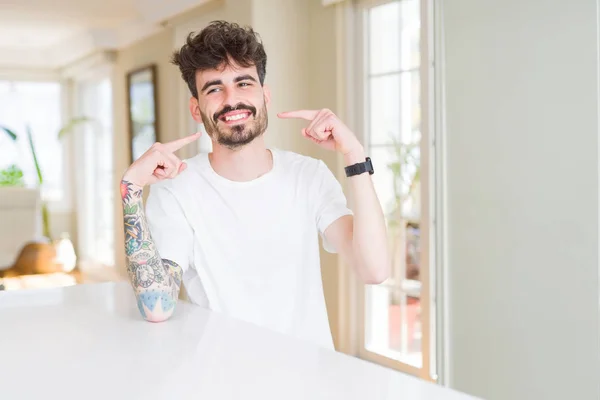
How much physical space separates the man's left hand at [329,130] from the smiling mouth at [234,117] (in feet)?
0.37

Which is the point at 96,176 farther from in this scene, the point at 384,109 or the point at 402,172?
the point at 402,172

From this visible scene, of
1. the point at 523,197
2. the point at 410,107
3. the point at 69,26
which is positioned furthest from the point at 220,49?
the point at 69,26

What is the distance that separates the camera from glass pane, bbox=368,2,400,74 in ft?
12.8

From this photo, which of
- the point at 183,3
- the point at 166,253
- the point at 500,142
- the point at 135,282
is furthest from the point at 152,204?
the point at 183,3

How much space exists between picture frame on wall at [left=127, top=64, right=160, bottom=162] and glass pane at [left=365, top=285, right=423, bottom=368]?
9.74 ft

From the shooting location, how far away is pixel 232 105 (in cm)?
185

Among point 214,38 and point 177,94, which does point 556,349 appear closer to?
point 214,38

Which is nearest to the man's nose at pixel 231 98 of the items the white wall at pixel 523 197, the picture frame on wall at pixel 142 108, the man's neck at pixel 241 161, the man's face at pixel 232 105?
the man's face at pixel 232 105

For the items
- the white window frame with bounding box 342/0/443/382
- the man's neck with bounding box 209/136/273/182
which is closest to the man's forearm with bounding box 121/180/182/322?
the man's neck with bounding box 209/136/273/182

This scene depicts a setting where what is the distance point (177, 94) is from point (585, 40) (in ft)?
13.1

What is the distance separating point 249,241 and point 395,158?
217cm

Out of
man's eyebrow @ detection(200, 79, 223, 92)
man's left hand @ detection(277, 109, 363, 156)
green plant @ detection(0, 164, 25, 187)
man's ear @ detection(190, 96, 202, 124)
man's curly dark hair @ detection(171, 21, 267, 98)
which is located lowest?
green plant @ detection(0, 164, 25, 187)

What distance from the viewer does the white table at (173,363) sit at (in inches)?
40.6

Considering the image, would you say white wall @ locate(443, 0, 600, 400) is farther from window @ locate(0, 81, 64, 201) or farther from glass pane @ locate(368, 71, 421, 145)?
window @ locate(0, 81, 64, 201)
